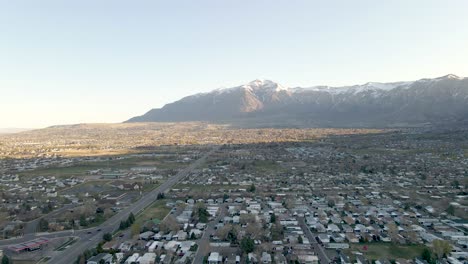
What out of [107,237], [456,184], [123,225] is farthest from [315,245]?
[456,184]

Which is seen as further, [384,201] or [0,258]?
[384,201]

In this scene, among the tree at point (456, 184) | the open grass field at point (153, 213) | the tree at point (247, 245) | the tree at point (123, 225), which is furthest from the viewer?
the tree at point (456, 184)

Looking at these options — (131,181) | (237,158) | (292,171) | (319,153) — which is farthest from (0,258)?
(319,153)

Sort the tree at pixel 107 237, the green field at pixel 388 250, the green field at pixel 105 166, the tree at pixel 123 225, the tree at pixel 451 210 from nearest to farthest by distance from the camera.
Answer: the green field at pixel 388 250, the tree at pixel 107 237, the tree at pixel 123 225, the tree at pixel 451 210, the green field at pixel 105 166

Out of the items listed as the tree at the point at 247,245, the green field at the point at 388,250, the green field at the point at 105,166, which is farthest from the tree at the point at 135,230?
the green field at the point at 105,166

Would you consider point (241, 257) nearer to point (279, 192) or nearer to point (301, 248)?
point (301, 248)

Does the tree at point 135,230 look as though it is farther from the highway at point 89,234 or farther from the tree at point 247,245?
the tree at point 247,245

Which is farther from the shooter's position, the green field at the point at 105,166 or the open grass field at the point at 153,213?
the green field at the point at 105,166
